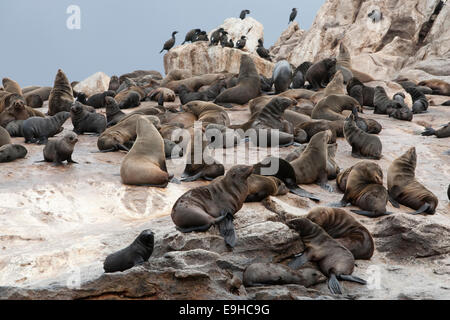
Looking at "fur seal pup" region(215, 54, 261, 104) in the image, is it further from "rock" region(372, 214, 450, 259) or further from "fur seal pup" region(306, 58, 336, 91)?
"rock" region(372, 214, 450, 259)

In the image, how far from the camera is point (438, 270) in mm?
4852

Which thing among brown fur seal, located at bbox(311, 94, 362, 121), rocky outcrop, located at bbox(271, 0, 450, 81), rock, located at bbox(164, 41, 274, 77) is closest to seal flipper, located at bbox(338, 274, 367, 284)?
brown fur seal, located at bbox(311, 94, 362, 121)

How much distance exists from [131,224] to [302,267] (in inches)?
81.6

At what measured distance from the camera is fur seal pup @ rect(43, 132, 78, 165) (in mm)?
8117

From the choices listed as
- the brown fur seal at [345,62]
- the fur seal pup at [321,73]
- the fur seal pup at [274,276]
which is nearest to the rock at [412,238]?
the fur seal pup at [274,276]

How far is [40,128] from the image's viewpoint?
33.2ft

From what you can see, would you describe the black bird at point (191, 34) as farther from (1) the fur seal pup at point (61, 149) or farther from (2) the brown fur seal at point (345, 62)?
(1) the fur seal pup at point (61, 149)

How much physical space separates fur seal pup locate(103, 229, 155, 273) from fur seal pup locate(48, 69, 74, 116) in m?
8.55

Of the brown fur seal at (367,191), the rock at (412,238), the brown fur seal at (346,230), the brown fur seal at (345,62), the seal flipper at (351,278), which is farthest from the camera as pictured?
the brown fur seal at (345,62)

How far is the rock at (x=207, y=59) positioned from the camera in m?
20.5

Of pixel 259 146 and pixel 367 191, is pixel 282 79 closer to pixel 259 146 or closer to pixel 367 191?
pixel 259 146

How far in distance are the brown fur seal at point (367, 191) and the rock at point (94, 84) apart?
13.5 metres
